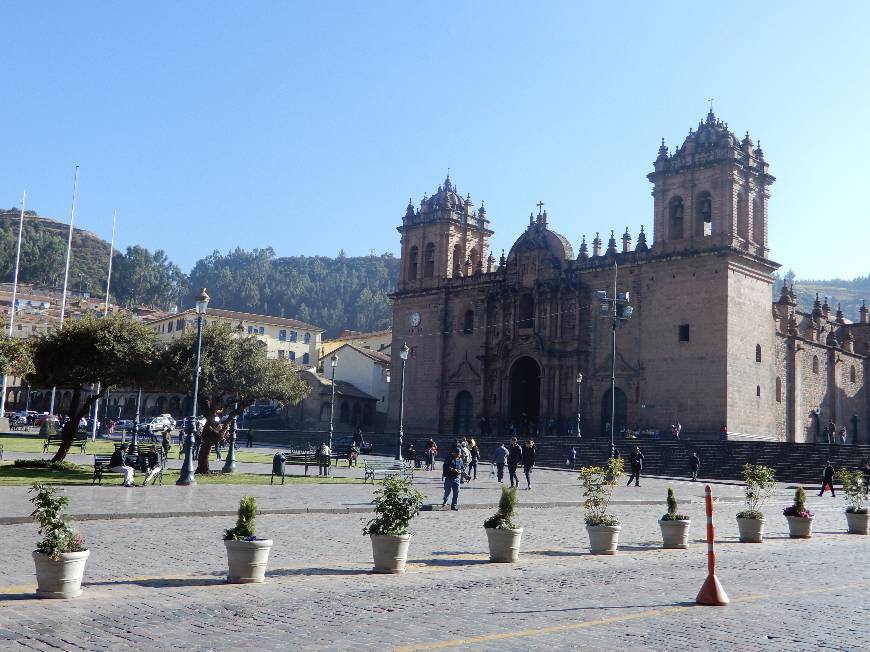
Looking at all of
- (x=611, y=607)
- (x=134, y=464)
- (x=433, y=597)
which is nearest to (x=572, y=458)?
(x=134, y=464)

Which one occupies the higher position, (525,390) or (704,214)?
(704,214)

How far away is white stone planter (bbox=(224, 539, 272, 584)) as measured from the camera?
1002cm

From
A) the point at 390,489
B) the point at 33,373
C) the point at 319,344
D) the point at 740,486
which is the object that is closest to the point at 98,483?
the point at 33,373

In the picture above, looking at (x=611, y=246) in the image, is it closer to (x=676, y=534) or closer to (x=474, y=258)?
(x=474, y=258)

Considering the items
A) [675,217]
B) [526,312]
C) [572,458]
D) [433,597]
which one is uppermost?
[675,217]

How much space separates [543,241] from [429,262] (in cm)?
993

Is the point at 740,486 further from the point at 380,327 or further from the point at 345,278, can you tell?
the point at 345,278

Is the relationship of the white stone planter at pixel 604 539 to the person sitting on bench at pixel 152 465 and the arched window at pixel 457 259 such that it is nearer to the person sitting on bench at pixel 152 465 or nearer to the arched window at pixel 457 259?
the person sitting on bench at pixel 152 465

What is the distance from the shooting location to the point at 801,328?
61.1 meters

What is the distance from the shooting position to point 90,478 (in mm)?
24109

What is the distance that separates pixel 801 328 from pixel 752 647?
191ft

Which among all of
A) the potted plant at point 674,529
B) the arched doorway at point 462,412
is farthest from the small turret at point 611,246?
the potted plant at point 674,529

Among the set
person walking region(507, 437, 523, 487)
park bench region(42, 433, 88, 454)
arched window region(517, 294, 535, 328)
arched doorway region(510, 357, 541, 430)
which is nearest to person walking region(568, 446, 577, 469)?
person walking region(507, 437, 523, 487)

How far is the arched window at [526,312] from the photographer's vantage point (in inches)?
2235
